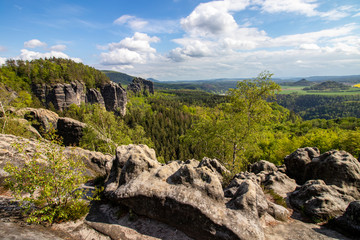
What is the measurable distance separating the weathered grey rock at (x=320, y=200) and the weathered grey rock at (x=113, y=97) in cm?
14806

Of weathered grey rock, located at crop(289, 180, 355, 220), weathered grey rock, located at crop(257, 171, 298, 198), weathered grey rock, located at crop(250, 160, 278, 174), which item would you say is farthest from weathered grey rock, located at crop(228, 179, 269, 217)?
weathered grey rock, located at crop(250, 160, 278, 174)

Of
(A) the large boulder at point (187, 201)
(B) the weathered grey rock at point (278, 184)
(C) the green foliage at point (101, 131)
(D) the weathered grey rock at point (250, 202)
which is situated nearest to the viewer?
(A) the large boulder at point (187, 201)

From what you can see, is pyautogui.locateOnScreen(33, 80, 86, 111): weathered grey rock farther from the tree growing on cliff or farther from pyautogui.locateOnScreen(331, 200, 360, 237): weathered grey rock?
pyautogui.locateOnScreen(331, 200, 360, 237): weathered grey rock

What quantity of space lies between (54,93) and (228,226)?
137 m

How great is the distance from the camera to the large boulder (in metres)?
10.1

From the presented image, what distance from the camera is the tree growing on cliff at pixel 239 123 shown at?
2458 cm

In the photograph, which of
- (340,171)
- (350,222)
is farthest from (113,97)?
(350,222)

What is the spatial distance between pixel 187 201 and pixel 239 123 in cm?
1710

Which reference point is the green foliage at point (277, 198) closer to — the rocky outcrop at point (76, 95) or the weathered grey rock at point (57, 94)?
the rocky outcrop at point (76, 95)

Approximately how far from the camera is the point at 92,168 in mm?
24406

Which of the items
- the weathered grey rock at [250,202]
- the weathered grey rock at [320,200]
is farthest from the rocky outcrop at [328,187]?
the weathered grey rock at [250,202]

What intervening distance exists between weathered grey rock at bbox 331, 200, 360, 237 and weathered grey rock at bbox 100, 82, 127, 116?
496 feet

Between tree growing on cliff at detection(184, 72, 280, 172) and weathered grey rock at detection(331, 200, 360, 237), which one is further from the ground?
tree growing on cliff at detection(184, 72, 280, 172)

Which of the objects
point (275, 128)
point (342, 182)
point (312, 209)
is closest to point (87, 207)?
point (312, 209)
